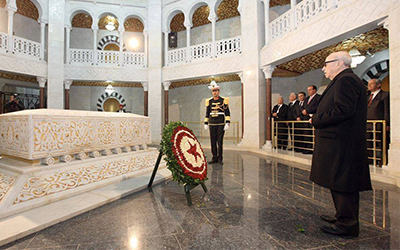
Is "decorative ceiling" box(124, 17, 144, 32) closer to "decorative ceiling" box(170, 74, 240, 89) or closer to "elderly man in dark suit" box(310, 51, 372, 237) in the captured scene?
"decorative ceiling" box(170, 74, 240, 89)

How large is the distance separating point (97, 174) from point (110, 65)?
8.67 m

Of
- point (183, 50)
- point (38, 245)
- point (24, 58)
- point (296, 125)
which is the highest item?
point (183, 50)

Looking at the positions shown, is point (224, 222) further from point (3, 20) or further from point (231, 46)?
point (3, 20)

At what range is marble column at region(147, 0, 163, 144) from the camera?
415 inches

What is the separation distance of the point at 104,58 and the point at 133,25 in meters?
3.38

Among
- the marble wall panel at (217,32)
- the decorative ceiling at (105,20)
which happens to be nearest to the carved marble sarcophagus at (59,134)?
the marble wall panel at (217,32)

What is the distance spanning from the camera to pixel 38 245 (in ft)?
5.41

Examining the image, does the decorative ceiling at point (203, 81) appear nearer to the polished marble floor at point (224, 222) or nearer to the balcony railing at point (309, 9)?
the balcony railing at point (309, 9)

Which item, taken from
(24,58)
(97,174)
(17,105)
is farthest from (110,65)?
(97,174)

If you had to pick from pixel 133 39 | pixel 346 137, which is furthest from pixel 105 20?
pixel 346 137

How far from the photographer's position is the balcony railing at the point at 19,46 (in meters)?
8.30

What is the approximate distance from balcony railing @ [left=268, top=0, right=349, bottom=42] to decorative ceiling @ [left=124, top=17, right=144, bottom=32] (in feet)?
26.5

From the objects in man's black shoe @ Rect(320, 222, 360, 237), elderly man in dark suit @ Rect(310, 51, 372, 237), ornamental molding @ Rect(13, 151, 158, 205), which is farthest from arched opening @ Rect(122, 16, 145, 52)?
man's black shoe @ Rect(320, 222, 360, 237)

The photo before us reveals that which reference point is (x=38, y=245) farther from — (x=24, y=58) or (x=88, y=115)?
(x=24, y=58)
